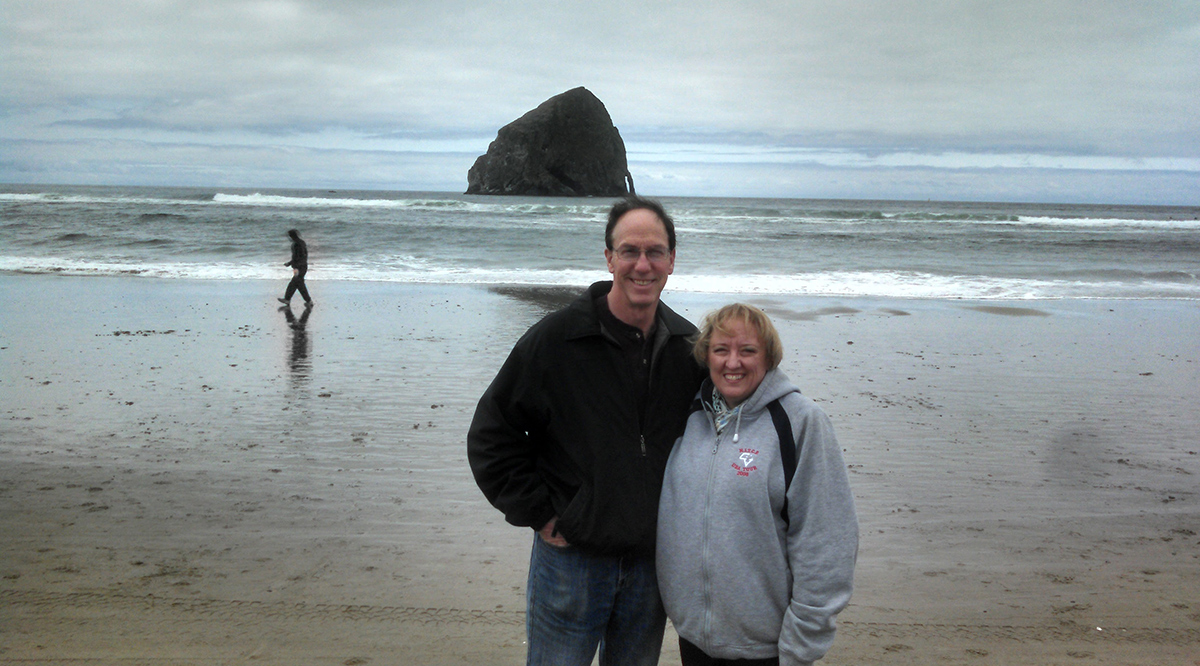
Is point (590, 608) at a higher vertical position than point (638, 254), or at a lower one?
lower

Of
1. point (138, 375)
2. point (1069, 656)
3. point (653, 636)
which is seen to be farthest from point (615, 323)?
point (138, 375)

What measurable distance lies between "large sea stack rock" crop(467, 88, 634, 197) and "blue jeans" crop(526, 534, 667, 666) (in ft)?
308

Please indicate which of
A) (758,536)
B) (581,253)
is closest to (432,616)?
(758,536)

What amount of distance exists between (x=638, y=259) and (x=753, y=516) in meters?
0.75

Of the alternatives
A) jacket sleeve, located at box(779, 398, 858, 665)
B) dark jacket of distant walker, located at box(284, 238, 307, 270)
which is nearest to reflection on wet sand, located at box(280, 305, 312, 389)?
dark jacket of distant walker, located at box(284, 238, 307, 270)

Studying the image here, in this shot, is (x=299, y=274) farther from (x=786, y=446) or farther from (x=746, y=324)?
(x=786, y=446)

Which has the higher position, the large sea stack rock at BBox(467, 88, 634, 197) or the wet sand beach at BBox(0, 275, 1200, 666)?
the large sea stack rock at BBox(467, 88, 634, 197)

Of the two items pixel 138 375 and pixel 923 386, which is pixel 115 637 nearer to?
pixel 138 375

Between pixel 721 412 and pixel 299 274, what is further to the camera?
pixel 299 274

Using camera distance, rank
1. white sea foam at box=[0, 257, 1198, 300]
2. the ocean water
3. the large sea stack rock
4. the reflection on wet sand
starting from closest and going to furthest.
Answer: the reflection on wet sand, white sea foam at box=[0, 257, 1198, 300], the ocean water, the large sea stack rock

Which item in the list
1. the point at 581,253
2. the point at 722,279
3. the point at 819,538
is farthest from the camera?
the point at 581,253

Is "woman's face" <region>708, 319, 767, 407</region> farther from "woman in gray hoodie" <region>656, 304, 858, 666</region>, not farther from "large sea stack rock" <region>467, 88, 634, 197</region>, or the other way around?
"large sea stack rock" <region>467, 88, 634, 197</region>

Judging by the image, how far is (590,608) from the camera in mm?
2342

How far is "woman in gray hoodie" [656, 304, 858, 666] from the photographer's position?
214 cm
